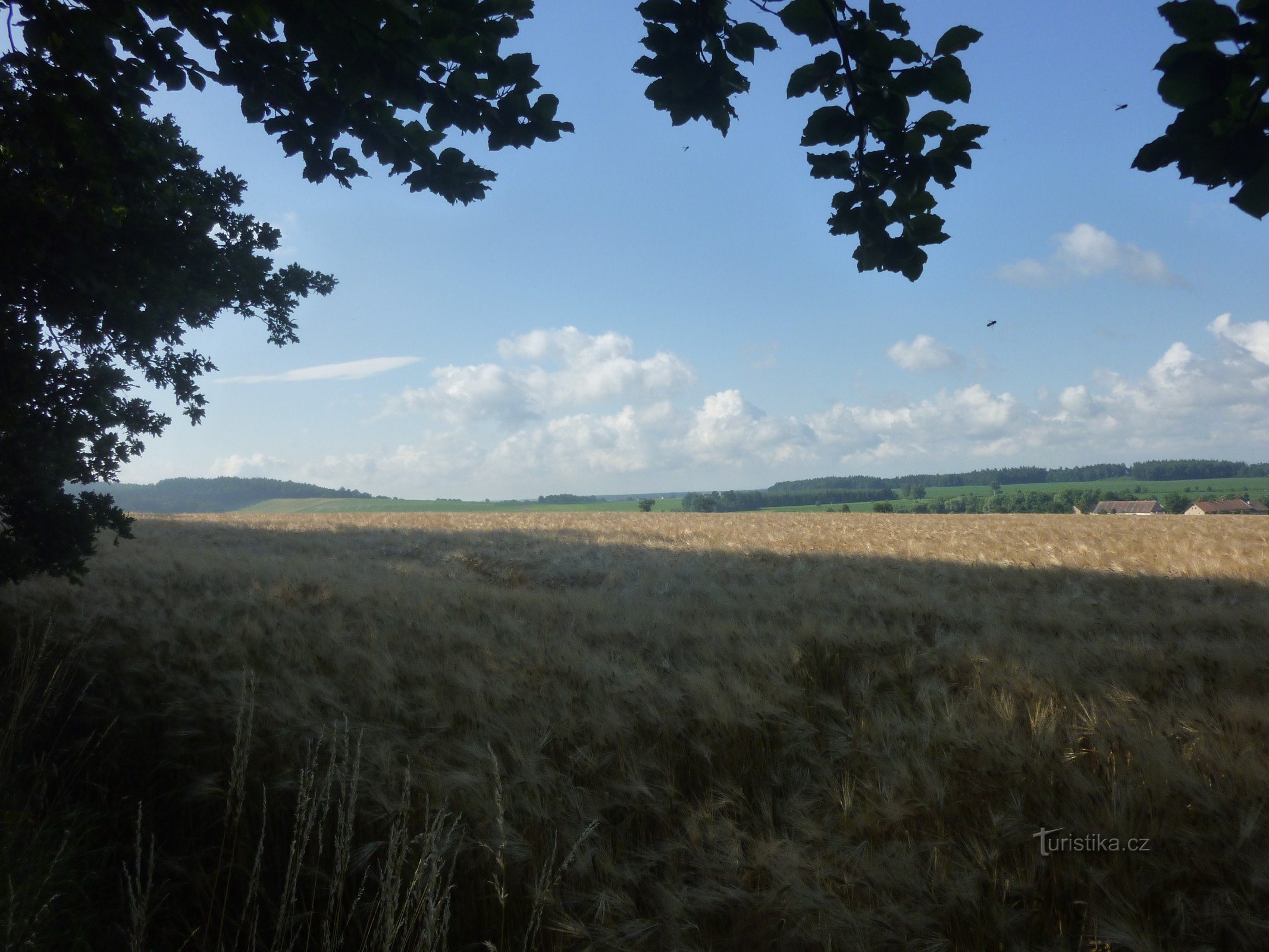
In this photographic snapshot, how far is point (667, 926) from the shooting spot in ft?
7.75

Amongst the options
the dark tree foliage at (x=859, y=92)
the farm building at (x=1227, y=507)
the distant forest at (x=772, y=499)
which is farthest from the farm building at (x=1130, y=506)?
the dark tree foliage at (x=859, y=92)

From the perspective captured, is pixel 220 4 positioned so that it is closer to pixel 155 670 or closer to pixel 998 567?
pixel 155 670

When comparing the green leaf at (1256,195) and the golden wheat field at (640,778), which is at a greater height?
the green leaf at (1256,195)

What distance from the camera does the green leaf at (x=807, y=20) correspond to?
301 cm

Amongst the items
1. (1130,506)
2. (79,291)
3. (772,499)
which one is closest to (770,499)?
(772,499)

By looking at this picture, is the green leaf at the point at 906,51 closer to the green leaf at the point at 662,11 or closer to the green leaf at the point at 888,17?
the green leaf at the point at 888,17

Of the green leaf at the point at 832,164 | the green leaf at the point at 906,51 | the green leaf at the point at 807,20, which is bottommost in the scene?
the green leaf at the point at 832,164

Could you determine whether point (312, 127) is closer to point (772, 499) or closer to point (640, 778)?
point (640, 778)

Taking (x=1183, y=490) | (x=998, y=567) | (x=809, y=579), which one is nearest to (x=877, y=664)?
(x=809, y=579)

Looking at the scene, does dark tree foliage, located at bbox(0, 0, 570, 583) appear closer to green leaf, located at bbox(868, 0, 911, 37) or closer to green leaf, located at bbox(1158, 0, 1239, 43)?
green leaf, located at bbox(868, 0, 911, 37)
